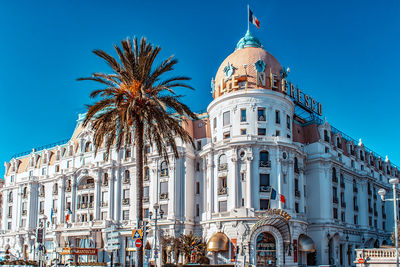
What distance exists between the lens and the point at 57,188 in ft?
284

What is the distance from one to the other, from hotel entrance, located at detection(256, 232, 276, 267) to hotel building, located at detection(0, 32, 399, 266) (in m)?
0.13

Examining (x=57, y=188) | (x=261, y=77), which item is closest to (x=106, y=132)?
(x=261, y=77)

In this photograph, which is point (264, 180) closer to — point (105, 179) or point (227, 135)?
point (227, 135)

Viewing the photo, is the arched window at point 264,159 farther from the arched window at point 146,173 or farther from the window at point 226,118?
the arched window at point 146,173

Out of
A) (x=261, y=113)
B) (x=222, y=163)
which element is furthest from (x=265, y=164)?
(x=261, y=113)

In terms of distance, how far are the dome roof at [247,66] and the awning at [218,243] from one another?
792 inches

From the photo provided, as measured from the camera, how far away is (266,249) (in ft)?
201

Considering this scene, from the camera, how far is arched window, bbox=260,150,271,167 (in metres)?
63.3

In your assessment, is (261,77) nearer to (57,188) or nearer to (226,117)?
(226,117)

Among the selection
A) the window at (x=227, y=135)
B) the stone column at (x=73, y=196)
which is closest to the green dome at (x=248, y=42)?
the window at (x=227, y=135)

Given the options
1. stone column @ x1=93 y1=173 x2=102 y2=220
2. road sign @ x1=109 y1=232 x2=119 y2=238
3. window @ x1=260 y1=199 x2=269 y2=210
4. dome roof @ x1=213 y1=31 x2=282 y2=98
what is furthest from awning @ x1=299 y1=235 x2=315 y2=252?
road sign @ x1=109 y1=232 x2=119 y2=238

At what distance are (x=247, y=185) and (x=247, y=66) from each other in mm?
16624

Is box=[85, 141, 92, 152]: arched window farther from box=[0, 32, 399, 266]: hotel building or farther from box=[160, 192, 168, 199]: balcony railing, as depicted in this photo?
box=[160, 192, 168, 199]: balcony railing

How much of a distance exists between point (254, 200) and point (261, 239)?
4960mm
